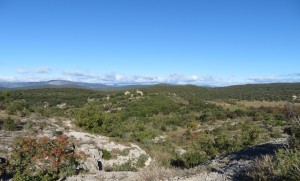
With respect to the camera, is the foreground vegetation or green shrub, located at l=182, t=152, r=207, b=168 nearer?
the foreground vegetation

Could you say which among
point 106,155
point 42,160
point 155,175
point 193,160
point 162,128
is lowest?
point 162,128

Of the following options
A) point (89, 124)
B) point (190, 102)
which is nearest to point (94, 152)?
point (89, 124)

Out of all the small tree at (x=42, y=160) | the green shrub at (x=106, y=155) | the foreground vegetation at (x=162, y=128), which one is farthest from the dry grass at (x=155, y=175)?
the green shrub at (x=106, y=155)

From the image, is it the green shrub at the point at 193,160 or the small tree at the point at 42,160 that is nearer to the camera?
the small tree at the point at 42,160

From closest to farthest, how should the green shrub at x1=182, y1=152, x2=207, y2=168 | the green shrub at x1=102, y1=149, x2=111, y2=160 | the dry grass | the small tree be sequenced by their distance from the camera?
the dry grass
the small tree
the green shrub at x1=182, y1=152, x2=207, y2=168
the green shrub at x1=102, y1=149, x2=111, y2=160

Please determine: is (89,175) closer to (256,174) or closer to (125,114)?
(256,174)

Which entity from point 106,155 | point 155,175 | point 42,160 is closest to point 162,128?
point 106,155

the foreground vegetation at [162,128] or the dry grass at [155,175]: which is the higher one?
the dry grass at [155,175]

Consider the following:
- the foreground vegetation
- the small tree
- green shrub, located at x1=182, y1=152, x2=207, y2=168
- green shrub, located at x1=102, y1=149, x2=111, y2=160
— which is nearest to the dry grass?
the foreground vegetation

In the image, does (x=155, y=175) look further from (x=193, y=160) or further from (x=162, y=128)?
(x=162, y=128)

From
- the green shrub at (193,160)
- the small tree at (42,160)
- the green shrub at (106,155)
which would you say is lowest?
the green shrub at (106,155)

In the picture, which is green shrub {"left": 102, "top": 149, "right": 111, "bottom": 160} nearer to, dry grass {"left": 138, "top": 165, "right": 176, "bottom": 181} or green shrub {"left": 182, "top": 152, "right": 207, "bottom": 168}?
green shrub {"left": 182, "top": 152, "right": 207, "bottom": 168}

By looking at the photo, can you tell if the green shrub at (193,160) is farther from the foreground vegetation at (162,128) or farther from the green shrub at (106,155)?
the green shrub at (106,155)

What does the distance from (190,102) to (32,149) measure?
48.3m
